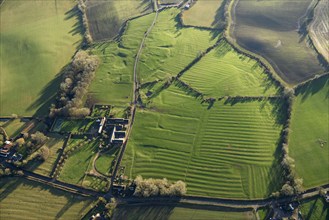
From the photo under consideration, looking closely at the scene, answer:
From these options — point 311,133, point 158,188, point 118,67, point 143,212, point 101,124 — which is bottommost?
point 143,212

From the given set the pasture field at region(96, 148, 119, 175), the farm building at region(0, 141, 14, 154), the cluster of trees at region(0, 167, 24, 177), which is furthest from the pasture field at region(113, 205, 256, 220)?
the farm building at region(0, 141, 14, 154)

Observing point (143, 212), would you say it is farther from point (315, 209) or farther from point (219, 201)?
point (315, 209)

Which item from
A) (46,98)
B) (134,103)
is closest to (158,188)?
(134,103)

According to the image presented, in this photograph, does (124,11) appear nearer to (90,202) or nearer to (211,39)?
(211,39)

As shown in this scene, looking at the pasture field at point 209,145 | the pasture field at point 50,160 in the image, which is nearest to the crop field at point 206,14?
the pasture field at point 209,145

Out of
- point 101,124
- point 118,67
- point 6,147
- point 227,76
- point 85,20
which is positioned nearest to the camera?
point 6,147

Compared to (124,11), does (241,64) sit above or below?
below

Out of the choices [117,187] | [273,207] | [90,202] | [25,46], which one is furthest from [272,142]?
[25,46]
